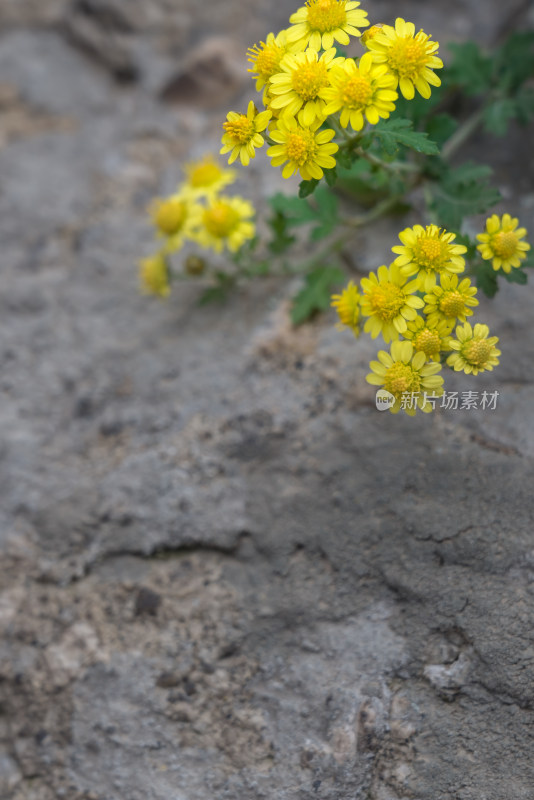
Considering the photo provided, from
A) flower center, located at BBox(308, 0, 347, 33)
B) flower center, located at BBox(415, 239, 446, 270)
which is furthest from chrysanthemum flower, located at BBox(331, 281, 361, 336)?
flower center, located at BBox(308, 0, 347, 33)

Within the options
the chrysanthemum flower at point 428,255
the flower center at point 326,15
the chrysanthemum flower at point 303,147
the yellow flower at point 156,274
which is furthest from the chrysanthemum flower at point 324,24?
the yellow flower at point 156,274

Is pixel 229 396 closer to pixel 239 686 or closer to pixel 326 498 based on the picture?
pixel 326 498

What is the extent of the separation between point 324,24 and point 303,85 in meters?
0.24

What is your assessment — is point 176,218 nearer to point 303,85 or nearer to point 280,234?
point 280,234

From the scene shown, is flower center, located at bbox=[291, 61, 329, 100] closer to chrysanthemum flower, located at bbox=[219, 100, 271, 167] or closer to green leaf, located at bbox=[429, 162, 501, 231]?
chrysanthemum flower, located at bbox=[219, 100, 271, 167]

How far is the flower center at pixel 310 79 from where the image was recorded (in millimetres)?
1682

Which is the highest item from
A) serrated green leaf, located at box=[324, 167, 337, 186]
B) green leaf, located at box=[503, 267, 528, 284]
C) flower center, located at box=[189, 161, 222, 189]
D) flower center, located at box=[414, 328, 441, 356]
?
flower center, located at box=[189, 161, 222, 189]

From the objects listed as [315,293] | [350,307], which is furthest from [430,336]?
[315,293]

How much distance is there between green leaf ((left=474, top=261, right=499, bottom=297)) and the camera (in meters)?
1.95

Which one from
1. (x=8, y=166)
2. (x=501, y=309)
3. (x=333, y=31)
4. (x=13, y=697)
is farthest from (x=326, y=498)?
(x=8, y=166)

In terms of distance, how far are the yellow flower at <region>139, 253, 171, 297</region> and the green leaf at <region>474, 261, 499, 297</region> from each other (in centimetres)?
114

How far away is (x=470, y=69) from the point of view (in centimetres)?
254

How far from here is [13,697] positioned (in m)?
2.03

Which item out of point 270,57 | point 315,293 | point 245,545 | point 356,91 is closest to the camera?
point 356,91
